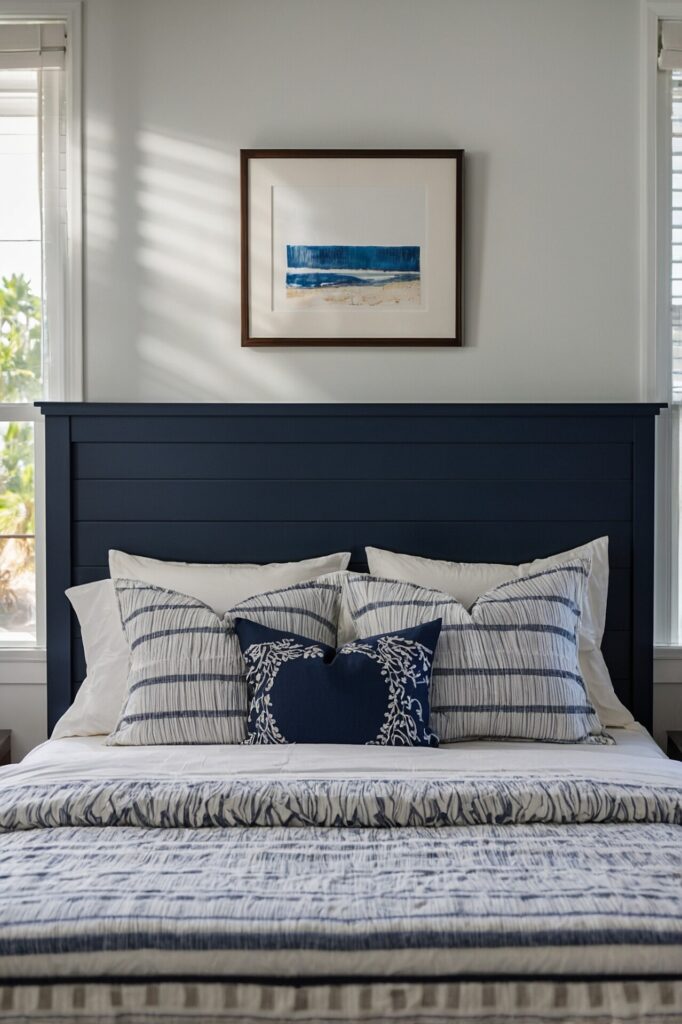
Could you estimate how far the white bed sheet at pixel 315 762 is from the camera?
6.65 ft

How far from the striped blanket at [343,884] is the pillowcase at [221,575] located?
860 mm

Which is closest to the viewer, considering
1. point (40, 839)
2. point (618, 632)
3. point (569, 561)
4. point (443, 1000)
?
point (443, 1000)

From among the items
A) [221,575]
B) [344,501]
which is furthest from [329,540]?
[221,575]

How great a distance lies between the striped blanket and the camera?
4.51 ft

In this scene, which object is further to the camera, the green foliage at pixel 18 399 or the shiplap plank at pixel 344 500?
the green foliage at pixel 18 399

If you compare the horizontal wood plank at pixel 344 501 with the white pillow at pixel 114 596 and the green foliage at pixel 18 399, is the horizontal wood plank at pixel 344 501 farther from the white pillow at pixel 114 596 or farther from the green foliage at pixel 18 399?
the green foliage at pixel 18 399

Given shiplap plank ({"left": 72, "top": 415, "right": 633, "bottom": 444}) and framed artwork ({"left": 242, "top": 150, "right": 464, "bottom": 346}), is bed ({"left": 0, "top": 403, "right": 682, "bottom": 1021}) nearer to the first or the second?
shiplap plank ({"left": 72, "top": 415, "right": 633, "bottom": 444})

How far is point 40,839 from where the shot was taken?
172 cm

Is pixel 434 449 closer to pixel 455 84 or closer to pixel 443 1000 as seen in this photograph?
pixel 455 84

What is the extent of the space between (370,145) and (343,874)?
7.36ft

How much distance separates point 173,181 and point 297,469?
990 mm

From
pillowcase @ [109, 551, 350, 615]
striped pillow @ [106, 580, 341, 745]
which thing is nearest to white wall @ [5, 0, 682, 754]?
pillowcase @ [109, 551, 350, 615]

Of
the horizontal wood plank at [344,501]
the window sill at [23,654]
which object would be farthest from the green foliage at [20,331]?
the window sill at [23,654]

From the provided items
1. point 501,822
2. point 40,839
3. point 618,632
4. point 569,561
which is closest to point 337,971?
point 501,822
